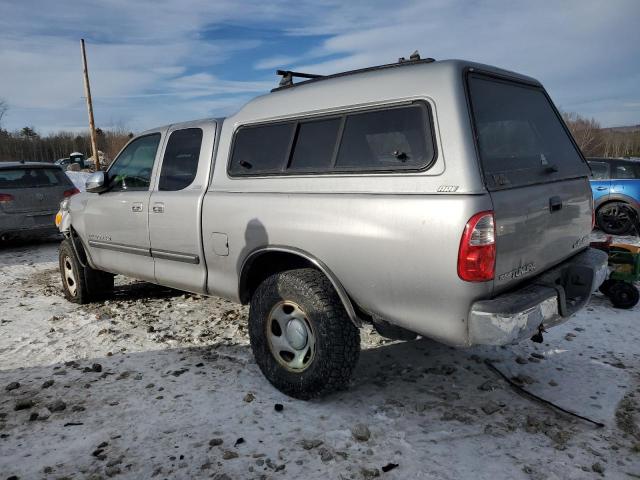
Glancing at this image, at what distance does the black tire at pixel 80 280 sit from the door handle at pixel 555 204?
4.62 m

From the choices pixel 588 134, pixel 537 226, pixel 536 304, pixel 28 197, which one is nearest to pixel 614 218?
pixel 537 226

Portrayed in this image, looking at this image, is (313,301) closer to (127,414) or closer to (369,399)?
(369,399)

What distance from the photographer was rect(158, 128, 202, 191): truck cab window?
3.96m

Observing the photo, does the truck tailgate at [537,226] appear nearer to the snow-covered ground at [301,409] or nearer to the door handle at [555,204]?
the door handle at [555,204]

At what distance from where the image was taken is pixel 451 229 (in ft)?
7.88

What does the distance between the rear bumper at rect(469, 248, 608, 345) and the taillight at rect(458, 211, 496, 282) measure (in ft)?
0.55

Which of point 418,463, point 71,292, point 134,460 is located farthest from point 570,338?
point 71,292

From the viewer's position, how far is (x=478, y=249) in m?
2.39

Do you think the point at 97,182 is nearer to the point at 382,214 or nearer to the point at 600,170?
the point at 382,214

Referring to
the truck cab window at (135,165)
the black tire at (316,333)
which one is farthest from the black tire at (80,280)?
the black tire at (316,333)

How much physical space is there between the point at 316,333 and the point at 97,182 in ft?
9.60

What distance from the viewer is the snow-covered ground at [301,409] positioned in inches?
100

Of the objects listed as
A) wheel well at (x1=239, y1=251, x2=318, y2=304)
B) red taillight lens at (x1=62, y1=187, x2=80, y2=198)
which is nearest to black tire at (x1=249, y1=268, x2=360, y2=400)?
wheel well at (x1=239, y1=251, x2=318, y2=304)

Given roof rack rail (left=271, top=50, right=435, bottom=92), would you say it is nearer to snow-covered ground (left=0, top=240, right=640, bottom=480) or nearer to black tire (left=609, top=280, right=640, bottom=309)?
snow-covered ground (left=0, top=240, right=640, bottom=480)
